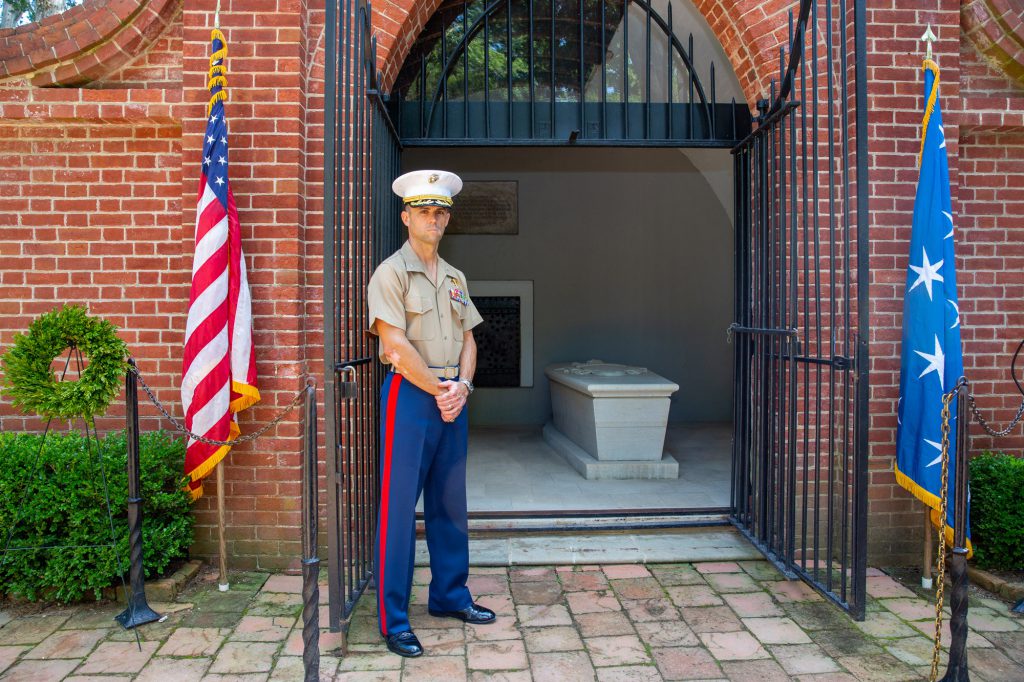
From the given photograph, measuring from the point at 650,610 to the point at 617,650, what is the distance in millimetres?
430

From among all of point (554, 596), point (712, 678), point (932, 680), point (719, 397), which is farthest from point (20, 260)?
point (719, 397)

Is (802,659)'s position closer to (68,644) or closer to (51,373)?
(68,644)

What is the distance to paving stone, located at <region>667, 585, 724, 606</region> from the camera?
3.37 m

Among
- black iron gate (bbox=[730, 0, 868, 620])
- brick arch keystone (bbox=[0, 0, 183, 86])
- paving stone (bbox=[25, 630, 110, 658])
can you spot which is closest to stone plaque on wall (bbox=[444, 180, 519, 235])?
black iron gate (bbox=[730, 0, 868, 620])

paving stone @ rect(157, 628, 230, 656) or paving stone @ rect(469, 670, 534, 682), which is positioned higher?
paving stone @ rect(469, 670, 534, 682)

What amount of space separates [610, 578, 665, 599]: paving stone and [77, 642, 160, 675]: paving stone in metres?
2.10

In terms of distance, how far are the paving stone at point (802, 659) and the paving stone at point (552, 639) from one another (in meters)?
0.62

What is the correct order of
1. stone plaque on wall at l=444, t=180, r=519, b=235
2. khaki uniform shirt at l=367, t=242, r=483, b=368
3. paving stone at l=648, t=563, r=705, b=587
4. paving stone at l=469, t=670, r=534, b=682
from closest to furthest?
paving stone at l=469, t=670, r=534, b=682, khaki uniform shirt at l=367, t=242, r=483, b=368, paving stone at l=648, t=563, r=705, b=587, stone plaque on wall at l=444, t=180, r=519, b=235

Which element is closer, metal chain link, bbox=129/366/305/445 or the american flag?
metal chain link, bbox=129/366/305/445

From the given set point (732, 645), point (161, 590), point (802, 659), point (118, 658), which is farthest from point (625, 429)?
point (118, 658)

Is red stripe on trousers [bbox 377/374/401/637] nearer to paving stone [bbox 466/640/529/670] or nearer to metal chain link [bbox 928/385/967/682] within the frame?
paving stone [bbox 466/640/529/670]

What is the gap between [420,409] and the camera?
2953 mm

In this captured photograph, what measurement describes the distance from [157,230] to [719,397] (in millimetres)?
6722

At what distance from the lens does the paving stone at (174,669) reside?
268cm
